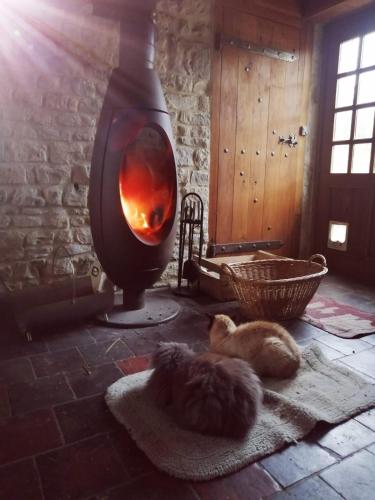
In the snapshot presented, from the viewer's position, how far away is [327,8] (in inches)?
130

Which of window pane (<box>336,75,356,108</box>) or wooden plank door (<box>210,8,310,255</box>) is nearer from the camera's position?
wooden plank door (<box>210,8,310,255</box>)

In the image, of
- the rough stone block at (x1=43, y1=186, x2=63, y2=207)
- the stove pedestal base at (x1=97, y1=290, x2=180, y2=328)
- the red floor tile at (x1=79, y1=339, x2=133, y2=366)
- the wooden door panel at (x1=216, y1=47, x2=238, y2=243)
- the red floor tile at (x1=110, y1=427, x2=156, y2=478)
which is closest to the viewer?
the red floor tile at (x1=110, y1=427, x2=156, y2=478)

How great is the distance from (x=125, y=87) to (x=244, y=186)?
5.23ft

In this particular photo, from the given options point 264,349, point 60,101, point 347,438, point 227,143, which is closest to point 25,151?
point 60,101

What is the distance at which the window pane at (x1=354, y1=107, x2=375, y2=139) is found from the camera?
11.3ft

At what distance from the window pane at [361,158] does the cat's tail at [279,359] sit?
7.85 feet

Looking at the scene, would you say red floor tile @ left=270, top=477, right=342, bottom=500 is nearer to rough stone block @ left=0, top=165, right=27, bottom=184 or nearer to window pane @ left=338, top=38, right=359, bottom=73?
rough stone block @ left=0, top=165, right=27, bottom=184

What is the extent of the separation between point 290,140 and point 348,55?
0.91 m

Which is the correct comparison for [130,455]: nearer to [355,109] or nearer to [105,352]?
[105,352]

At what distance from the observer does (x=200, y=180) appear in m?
3.15

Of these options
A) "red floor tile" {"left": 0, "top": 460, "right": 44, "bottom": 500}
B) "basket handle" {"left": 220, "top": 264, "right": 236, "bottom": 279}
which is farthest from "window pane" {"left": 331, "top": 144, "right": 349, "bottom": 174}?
"red floor tile" {"left": 0, "top": 460, "right": 44, "bottom": 500}

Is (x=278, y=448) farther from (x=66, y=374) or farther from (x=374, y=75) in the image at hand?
(x=374, y=75)

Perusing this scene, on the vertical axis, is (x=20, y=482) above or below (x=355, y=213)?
below

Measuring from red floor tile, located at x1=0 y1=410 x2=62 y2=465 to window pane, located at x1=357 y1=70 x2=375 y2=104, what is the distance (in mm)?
3431
